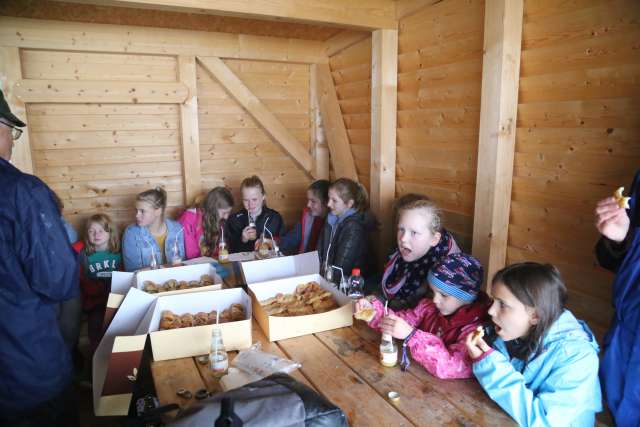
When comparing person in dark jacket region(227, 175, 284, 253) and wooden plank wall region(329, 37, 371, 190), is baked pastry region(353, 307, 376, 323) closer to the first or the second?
person in dark jacket region(227, 175, 284, 253)

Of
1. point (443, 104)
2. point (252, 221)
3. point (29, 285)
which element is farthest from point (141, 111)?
point (443, 104)

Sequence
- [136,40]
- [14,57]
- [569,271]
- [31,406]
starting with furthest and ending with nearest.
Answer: [136,40] → [14,57] → [569,271] → [31,406]

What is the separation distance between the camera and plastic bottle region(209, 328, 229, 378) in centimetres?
171

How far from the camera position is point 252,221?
412cm

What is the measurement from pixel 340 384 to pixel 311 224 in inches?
99.1

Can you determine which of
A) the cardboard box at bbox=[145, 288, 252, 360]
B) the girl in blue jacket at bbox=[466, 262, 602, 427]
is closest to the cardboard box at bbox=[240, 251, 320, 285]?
the cardboard box at bbox=[145, 288, 252, 360]

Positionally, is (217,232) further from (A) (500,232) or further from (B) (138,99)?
(A) (500,232)

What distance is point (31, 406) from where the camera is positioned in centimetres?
211

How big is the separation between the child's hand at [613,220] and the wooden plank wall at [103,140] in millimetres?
3698

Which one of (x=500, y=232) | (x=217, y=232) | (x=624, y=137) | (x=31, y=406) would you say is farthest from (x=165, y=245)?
(x=624, y=137)

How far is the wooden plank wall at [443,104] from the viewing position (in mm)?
2943

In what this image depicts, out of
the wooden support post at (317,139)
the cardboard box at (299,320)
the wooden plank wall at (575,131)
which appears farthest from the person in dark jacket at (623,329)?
the wooden support post at (317,139)

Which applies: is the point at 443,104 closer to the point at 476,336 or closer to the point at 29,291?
the point at 476,336

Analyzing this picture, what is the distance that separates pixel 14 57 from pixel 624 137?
430cm
